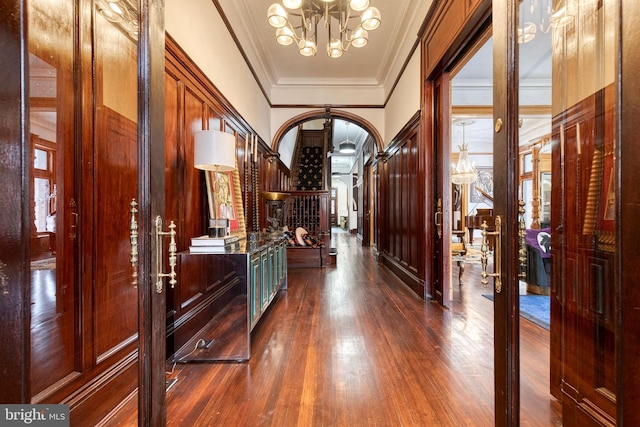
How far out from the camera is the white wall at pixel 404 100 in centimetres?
404

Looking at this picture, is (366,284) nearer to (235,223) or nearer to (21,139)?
(235,223)

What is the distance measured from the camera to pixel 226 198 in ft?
9.88

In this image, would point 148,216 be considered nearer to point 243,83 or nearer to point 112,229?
point 112,229

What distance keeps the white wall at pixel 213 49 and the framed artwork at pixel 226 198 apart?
1.09m

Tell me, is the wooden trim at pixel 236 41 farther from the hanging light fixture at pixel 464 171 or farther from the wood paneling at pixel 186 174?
the hanging light fixture at pixel 464 171

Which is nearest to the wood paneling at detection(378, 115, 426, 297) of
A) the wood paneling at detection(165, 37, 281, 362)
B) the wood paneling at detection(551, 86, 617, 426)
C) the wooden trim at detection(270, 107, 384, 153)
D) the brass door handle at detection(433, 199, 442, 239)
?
the brass door handle at detection(433, 199, 442, 239)

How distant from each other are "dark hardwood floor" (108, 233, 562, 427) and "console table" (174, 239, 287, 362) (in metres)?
0.17

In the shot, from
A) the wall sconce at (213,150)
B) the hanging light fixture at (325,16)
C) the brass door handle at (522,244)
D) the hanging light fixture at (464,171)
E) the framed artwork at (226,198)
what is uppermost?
the hanging light fixture at (325,16)

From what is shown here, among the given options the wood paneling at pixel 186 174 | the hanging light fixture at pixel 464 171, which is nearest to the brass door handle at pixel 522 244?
the wood paneling at pixel 186 174

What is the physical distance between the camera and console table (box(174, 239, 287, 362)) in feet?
7.40

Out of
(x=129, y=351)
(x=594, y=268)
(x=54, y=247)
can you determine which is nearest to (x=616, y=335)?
(x=594, y=268)

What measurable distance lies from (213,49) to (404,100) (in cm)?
312

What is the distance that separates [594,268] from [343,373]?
161 cm

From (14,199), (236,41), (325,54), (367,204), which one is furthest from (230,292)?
(367,204)
